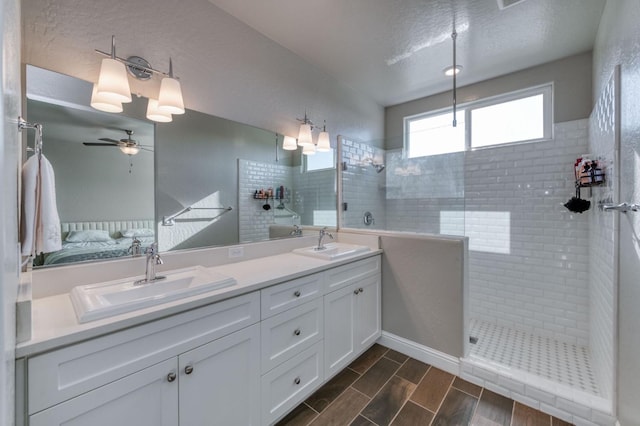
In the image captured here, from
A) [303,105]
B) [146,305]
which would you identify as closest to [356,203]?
[303,105]

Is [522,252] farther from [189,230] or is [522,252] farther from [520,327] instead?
[189,230]

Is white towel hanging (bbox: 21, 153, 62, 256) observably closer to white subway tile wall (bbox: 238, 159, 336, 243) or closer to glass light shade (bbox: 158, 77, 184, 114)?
glass light shade (bbox: 158, 77, 184, 114)

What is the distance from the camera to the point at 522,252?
273 centimetres

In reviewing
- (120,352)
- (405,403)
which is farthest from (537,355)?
(120,352)

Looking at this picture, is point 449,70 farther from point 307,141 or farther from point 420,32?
Result: point 307,141

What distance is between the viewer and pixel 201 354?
116 centimetres

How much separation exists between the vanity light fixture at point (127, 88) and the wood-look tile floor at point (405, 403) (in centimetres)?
191

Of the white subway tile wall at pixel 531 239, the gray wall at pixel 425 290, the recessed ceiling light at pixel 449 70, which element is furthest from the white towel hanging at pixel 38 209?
the white subway tile wall at pixel 531 239

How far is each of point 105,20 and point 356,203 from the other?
235cm

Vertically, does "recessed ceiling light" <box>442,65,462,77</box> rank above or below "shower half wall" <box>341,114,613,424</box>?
above

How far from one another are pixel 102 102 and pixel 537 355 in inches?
138

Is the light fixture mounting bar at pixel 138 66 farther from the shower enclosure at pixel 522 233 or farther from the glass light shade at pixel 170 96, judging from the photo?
the shower enclosure at pixel 522 233

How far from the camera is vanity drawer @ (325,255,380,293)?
1840 millimetres

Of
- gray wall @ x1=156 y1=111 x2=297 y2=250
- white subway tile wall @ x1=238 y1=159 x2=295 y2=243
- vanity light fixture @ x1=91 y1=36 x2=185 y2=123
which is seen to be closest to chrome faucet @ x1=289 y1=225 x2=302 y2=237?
white subway tile wall @ x1=238 y1=159 x2=295 y2=243
